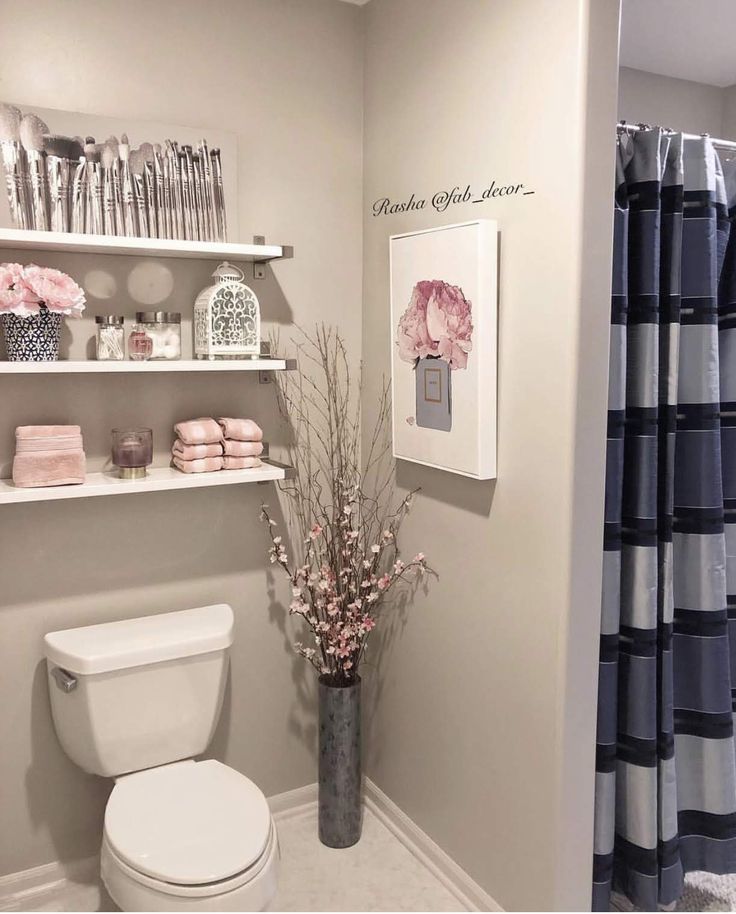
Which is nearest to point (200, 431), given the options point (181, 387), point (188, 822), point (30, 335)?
point (181, 387)

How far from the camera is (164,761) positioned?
7.17 feet

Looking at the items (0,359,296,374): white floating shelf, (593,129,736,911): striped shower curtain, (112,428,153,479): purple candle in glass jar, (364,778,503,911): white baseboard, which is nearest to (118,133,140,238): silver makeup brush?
(0,359,296,374): white floating shelf

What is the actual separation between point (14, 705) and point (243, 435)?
930 millimetres

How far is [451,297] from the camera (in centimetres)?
201

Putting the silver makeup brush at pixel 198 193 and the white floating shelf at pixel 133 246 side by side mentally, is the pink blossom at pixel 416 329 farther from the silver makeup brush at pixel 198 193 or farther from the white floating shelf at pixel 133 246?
the silver makeup brush at pixel 198 193

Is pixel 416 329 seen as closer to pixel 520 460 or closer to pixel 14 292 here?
pixel 520 460

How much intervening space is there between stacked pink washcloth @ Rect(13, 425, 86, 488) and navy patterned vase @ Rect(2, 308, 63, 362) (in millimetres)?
180

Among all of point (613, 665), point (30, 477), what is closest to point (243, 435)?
point (30, 477)

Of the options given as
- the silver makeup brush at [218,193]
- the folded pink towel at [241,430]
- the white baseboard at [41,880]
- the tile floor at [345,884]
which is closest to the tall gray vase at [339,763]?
the tile floor at [345,884]

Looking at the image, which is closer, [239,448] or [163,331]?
[163,331]

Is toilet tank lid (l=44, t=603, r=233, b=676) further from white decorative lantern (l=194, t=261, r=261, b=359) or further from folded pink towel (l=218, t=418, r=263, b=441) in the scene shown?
white decorative lantern (l=194, t=261, r=261, b=359)

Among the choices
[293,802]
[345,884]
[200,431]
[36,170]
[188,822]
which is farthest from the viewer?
[293,802]

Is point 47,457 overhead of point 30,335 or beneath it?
beneath

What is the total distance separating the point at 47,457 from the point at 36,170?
2.24ft
